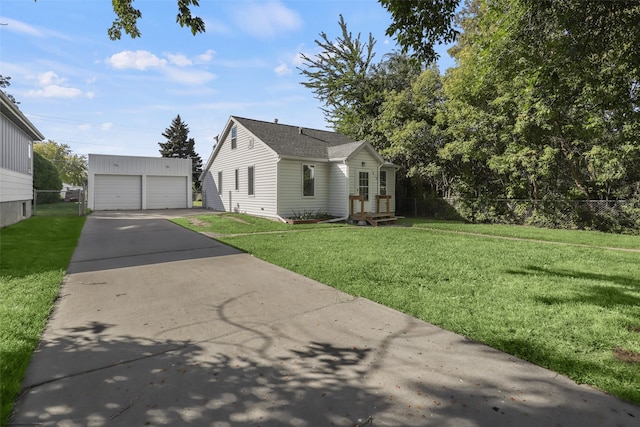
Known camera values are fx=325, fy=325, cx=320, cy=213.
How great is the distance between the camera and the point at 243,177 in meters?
17.8

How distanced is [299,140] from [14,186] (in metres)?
12.1

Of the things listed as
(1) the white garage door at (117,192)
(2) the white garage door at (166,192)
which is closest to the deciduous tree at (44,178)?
(1) the white garage door at (117,192)

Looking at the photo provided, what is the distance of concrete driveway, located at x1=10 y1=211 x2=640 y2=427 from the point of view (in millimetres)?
2143

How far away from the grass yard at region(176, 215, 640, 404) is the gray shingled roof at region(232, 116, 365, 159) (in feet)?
21.5

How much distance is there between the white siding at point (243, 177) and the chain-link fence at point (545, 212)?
30.9ft

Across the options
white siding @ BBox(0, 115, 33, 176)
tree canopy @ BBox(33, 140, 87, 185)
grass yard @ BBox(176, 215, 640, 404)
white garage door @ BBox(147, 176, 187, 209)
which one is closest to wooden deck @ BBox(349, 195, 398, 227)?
grass yard @ BBox(176, 215, 640, 404)

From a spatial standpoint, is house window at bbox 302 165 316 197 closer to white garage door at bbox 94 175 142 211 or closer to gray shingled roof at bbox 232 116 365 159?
gray shingled roof at bbox 232 116 365 159

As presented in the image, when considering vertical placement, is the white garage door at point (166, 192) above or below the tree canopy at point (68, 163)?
below

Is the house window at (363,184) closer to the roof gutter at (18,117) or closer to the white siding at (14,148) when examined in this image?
the roof gutter at (18,117)

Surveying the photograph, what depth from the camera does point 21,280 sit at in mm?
4977

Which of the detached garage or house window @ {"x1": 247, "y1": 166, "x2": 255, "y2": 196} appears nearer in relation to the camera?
house window @ {"x1": 247, "y1": 166, "x2": 255, "y2": 196}

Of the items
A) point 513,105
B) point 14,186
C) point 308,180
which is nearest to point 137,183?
point 14,186

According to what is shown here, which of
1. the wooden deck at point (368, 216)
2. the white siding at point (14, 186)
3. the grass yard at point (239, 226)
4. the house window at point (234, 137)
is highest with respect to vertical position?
the house window at point (234, 137)

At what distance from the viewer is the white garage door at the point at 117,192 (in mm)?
21000
